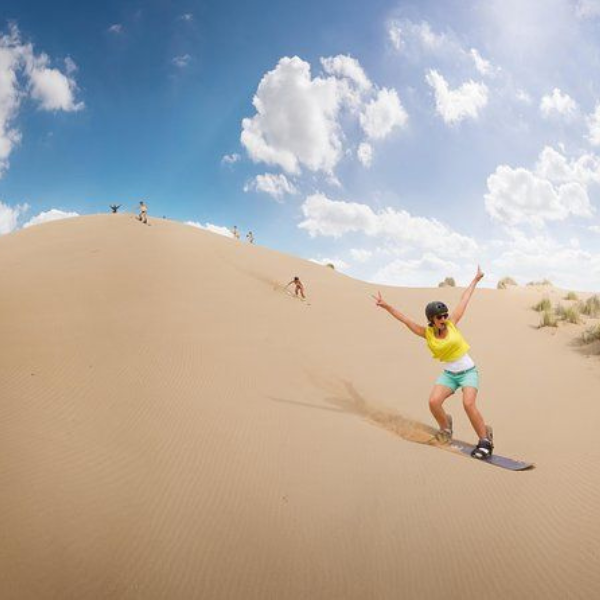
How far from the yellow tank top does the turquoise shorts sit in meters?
0.19

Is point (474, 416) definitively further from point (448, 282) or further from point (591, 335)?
point (448, 282)

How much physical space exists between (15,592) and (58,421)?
2.12 meters

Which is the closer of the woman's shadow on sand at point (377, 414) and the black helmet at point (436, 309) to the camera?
the black helmet at point (436, 309)

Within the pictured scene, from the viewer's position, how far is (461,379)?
4.94 meters

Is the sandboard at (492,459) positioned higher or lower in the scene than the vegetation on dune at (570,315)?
lower

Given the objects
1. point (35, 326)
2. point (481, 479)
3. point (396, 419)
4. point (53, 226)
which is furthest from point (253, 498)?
point (53, 226)

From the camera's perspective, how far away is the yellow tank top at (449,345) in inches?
193

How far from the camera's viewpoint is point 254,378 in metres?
6.60

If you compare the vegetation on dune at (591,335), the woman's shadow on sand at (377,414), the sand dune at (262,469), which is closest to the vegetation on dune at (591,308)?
the vegetation on dune at (591,335)

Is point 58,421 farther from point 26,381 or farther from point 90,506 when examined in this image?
point 90,506

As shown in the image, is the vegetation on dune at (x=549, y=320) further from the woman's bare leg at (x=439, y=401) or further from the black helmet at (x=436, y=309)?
the black helmet at (x=436, y=309)

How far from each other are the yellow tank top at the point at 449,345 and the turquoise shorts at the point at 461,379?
0.63 ft

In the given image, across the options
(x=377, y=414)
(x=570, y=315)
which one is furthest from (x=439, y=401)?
(x=570, y=315)

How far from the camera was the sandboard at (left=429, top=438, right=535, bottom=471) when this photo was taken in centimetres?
413
